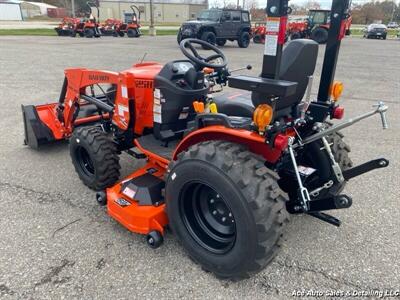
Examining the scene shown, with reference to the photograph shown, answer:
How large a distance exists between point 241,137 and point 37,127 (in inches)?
123

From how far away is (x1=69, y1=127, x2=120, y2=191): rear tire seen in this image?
132 inches

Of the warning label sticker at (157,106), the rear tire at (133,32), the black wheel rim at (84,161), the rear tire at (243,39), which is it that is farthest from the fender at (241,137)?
the rear tire at (133,32)

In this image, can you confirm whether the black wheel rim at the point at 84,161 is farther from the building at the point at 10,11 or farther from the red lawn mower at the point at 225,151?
the building at the point at 10,11

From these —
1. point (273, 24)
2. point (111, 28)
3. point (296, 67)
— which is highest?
point (273, 24)

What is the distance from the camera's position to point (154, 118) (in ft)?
11.0

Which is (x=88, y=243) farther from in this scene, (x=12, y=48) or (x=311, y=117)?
(x=12, y=48)

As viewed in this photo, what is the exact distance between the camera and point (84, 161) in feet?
12.2

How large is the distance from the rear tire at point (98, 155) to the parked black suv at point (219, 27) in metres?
15.1

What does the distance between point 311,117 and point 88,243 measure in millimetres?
1987

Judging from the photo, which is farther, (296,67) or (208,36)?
(208,36)

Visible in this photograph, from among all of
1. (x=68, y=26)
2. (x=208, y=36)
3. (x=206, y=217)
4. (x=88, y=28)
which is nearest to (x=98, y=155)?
(x=206, y=217)

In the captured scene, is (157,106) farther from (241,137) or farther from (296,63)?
(296,63)

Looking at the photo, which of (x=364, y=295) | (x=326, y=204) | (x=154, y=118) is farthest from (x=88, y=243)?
(x=364, y=295)

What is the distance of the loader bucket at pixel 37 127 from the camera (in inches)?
171
